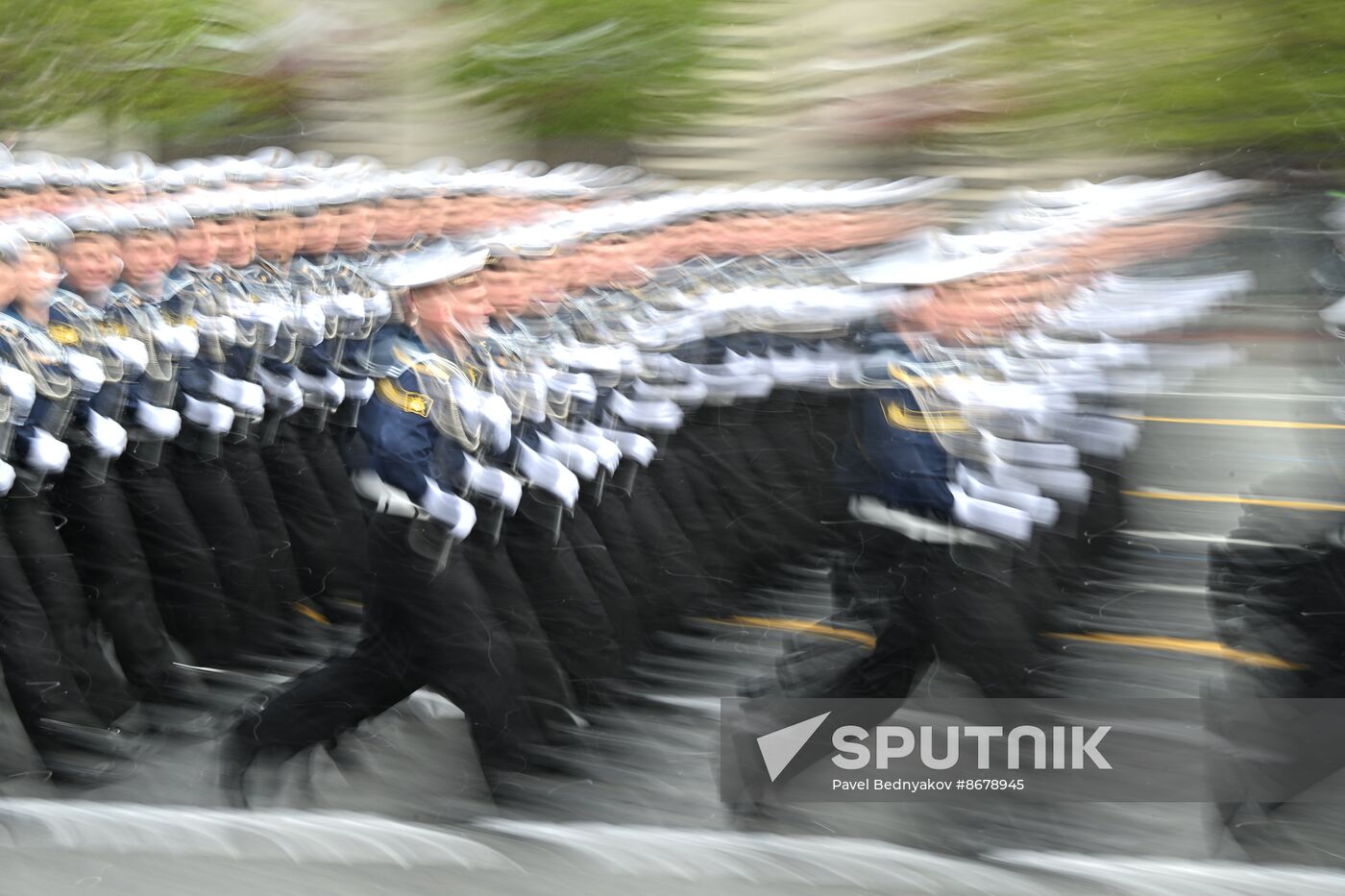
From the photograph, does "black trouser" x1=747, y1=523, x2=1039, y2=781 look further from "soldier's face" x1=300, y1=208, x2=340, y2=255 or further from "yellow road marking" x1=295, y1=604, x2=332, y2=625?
"soldier's face" x1=300, y1=208, x2=340, y2=255

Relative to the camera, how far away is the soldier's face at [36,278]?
10.0 feet

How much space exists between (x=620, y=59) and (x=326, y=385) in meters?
1.18

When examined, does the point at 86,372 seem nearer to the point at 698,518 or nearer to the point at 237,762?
the point at 237,762

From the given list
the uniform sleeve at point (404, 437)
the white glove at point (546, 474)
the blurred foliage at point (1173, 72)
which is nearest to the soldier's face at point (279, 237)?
the white glove at point (546, 474)

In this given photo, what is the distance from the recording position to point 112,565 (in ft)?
10.7

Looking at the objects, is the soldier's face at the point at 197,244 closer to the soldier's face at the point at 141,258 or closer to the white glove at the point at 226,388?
the soldier's face at the point at 141,258

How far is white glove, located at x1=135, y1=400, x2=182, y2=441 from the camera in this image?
344 centimetres

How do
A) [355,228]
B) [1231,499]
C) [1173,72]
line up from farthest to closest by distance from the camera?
[1231,499]
[355,228]
[1173,72]

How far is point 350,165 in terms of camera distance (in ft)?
14.1

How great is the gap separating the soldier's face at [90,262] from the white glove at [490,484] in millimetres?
1224

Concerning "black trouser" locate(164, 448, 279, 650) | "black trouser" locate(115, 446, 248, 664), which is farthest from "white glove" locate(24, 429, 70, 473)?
"black trouser" locate(164, 448, 279, 650)

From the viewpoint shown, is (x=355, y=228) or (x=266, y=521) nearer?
(x=266, y=521)

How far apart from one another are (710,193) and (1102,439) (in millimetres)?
1365

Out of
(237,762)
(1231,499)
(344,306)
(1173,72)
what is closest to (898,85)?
(1173,72)
